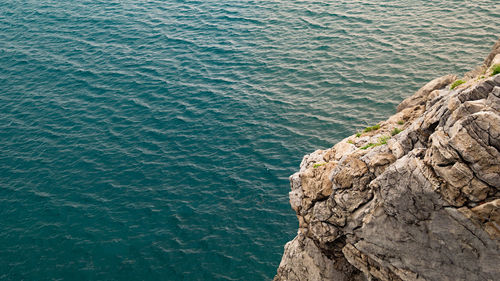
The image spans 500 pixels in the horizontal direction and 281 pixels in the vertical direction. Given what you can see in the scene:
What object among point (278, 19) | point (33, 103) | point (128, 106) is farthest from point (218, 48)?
point (33, 103)

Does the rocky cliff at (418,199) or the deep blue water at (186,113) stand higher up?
the rocky cliff at (418,199)

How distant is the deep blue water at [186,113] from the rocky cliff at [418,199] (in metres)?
16.3

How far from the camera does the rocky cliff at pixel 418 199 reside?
20.6m

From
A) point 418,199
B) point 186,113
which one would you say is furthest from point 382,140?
point 186,113

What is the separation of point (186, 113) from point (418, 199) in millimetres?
47469

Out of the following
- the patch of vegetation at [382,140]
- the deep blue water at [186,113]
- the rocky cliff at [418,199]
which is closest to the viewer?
the rocky cliff at [418,199]

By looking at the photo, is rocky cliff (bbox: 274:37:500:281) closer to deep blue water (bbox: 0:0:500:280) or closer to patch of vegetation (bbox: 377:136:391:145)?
patch of vegetation (bbox: 377:136:391:145)

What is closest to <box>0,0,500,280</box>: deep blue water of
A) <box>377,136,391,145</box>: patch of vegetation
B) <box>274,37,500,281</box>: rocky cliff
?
<box>274,37,500,281</box>: rocky cliff

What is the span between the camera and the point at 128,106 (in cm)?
6875

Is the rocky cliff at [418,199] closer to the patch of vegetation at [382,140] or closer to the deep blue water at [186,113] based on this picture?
the patch of vegetation at [382,140]

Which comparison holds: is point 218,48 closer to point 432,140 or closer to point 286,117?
point 286,117

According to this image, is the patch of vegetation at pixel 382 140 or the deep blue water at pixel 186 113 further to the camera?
the deep blue water at pixel 186 113

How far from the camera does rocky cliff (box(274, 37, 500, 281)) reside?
20594 mm

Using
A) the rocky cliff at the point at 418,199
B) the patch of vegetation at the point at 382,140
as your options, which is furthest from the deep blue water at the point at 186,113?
the patch of vegetation at the point at 382,140
